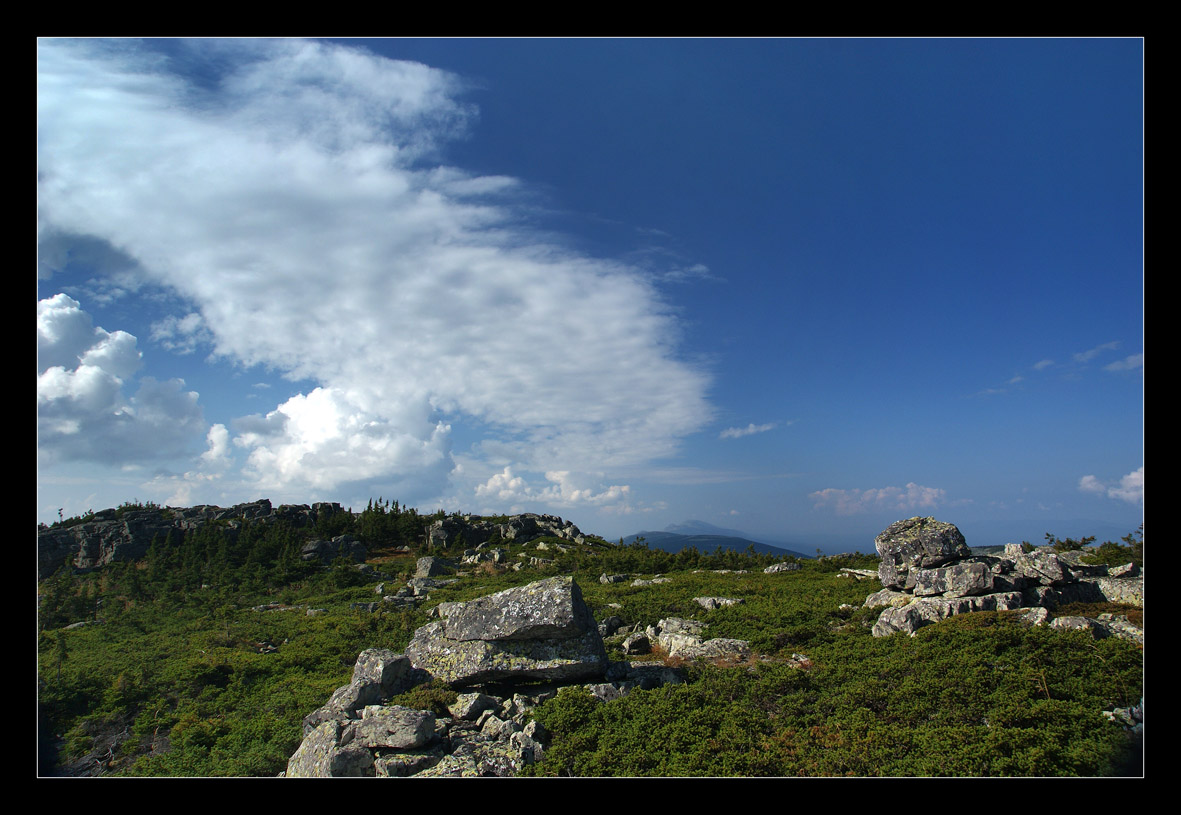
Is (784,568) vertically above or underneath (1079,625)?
underneath

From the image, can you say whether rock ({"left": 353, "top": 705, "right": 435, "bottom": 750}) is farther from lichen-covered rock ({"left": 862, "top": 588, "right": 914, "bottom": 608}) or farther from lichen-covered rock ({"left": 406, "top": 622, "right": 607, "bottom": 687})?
lichen-covered rock ({"left": 862, "top": 588, "right": 914, "bottom": 608})

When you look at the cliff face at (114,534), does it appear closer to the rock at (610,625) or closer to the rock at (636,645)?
the rock at (610,625)

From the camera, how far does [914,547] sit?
2445 centimetres

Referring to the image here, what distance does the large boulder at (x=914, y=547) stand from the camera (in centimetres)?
2342

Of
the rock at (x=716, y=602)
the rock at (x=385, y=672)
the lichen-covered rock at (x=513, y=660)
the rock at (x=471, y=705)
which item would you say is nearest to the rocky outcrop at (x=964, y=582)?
the rock at (x=716, y=602)

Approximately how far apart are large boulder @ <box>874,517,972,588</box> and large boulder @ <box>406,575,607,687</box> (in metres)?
17.8

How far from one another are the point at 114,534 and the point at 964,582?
7802cm

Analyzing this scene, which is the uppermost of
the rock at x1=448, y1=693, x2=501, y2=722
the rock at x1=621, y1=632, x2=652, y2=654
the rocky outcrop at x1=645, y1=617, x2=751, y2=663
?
the rock at x1=448, y1=693, x2=501, y2=722

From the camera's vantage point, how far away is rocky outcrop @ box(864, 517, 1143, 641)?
782 inches

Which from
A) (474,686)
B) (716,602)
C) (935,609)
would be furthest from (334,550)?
(935,609)

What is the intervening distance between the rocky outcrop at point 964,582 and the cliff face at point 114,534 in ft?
215

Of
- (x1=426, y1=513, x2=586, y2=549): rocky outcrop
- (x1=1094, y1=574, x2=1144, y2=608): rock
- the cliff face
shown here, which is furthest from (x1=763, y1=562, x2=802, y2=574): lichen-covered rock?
the cliff face

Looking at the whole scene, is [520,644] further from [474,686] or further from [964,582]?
[964,582]
